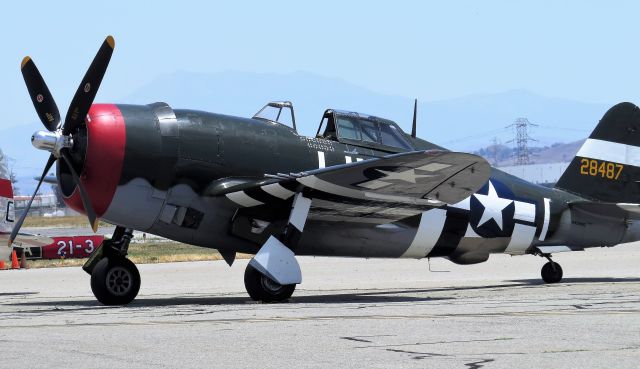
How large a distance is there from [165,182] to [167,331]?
16.3ft

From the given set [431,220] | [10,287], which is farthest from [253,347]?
[10,287]

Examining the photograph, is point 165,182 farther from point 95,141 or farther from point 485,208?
point 485,208

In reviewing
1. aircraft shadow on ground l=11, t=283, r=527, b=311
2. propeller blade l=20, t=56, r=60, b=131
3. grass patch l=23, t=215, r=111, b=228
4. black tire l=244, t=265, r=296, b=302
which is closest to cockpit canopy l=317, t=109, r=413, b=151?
aircraft shadow on ground l=11, t=283, r=527, b=311

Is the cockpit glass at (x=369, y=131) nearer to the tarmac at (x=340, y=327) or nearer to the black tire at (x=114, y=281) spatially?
the tarmac at (x=340, y=327)

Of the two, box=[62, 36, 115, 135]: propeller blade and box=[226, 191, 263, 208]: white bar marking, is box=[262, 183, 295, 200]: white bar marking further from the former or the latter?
box=[62, 36, 115, 135]: propeller blade

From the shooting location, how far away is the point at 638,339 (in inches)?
360

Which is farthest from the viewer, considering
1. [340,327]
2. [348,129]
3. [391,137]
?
[391,137]

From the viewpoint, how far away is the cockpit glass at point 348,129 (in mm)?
16766

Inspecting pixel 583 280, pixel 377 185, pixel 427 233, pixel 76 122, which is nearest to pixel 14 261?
pixel 427 233

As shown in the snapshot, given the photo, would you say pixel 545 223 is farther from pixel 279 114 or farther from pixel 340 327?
pixel 340 327

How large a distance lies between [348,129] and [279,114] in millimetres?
1194

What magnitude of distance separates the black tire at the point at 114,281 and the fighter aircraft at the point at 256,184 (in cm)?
2

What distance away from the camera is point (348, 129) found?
16.8 m

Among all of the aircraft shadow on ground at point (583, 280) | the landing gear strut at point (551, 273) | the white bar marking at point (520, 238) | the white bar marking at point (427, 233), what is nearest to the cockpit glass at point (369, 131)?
the white bar marking at point (427, 233)
